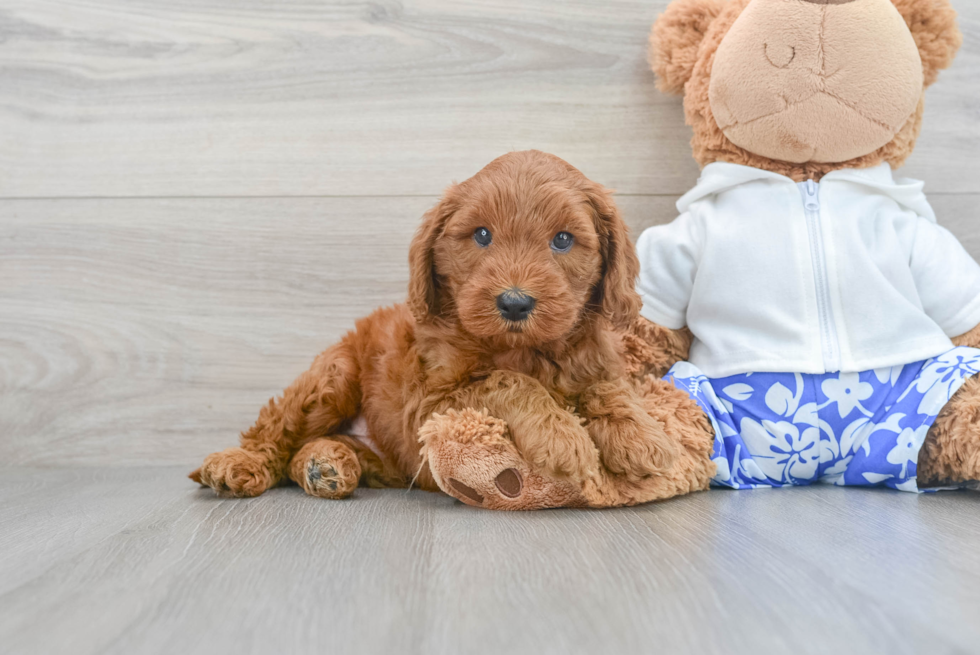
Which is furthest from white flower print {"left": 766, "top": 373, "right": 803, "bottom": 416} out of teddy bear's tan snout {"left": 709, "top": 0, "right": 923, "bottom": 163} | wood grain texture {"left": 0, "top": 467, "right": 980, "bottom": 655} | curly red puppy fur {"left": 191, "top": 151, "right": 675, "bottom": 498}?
teddy bear's tan snout {"left": 709, "top": 0, "right": 923, "bottom": 163}

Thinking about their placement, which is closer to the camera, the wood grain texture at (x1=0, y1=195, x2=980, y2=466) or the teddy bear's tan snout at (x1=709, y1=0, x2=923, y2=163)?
the teddy bear's tan snout at (x1=709, y1=0, x2=923, y2=163)

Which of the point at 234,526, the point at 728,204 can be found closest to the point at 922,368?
the point at 728,204

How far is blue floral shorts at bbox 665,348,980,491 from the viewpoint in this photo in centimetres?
140

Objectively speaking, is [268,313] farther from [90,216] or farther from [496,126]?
[496,126]

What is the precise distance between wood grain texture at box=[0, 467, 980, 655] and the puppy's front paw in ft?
0.26

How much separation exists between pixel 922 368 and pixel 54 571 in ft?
5.02

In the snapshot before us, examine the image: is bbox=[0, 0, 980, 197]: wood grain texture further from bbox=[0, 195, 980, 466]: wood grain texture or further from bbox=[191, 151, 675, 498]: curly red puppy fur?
bbox=[191, 151, 675, 498]: curly red puppy fur

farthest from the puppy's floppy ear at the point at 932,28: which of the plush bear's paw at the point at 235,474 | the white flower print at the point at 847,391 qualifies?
the plush bear's paw at the point at 235,474

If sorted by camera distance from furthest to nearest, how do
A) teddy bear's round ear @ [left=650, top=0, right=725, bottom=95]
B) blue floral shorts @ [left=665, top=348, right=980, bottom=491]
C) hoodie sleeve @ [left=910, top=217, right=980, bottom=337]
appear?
1. teddy bear's round ear @ [left=650, top=0, right=725, bottom=95]
2. hoodie sleeve @ [left=910, top=217, right=980, bottom=337]
3. blue floral shorts @ [left=665, top=348, right=980, bottom=491]

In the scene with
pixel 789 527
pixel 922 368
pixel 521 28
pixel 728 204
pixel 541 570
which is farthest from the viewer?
pixel 521 28

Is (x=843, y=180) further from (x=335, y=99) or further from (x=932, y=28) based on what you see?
(x=335, y=99)

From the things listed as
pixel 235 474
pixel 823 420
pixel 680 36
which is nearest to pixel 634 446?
pixel 823 420

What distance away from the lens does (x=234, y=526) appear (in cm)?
120

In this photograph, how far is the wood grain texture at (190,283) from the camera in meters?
1.86
